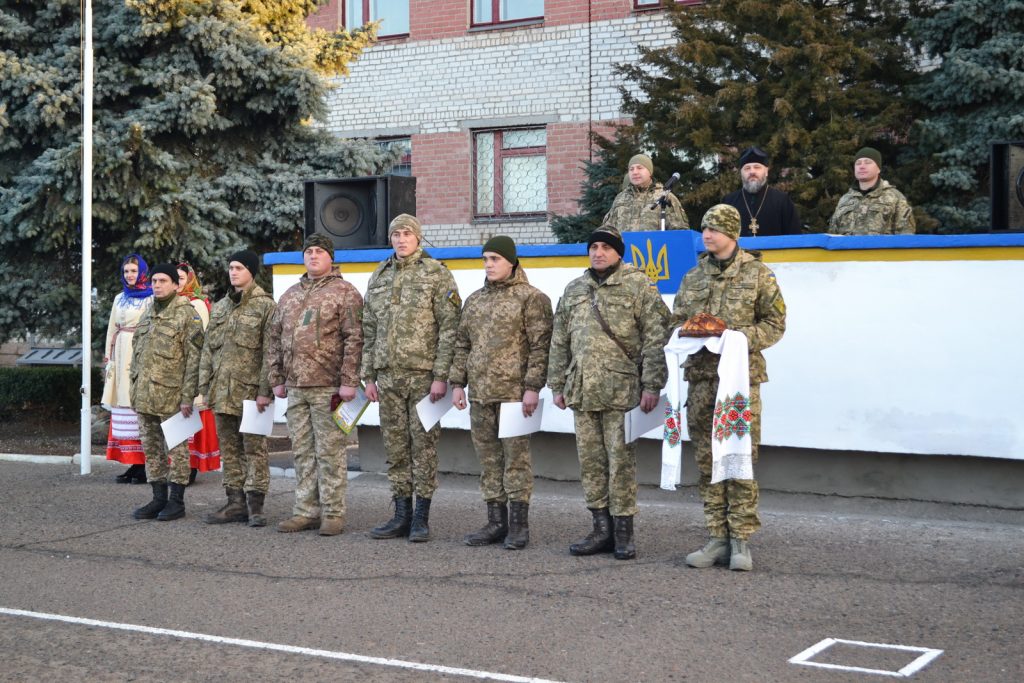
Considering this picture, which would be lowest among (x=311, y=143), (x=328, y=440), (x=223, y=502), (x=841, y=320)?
(x=223, y=502)

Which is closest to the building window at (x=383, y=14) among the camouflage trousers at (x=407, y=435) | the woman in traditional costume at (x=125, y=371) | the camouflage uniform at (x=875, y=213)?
the woman in traditional costume at (x=125, y=371)

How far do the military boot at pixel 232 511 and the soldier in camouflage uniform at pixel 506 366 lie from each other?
6.83ft

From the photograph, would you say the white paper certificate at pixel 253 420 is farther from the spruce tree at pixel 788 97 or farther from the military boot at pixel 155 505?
the spruce tree at pixel 788 97

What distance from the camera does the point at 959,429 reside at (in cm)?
976

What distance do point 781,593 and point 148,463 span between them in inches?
209

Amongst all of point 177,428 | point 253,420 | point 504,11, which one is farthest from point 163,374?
point 504,11

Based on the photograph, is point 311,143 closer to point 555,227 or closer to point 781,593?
point 555,227

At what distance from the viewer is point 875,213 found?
36.5ft

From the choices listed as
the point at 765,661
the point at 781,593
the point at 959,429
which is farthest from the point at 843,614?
the point at 959,429

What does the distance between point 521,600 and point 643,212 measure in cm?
499

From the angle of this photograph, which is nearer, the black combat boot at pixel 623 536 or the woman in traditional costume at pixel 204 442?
the black combat boot at pixel 623 536

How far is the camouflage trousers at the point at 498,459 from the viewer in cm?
888

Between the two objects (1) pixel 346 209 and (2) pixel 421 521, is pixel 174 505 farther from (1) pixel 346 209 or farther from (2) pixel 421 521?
(1) pixel 346 209

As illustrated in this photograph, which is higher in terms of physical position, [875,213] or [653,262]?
[875,213]
